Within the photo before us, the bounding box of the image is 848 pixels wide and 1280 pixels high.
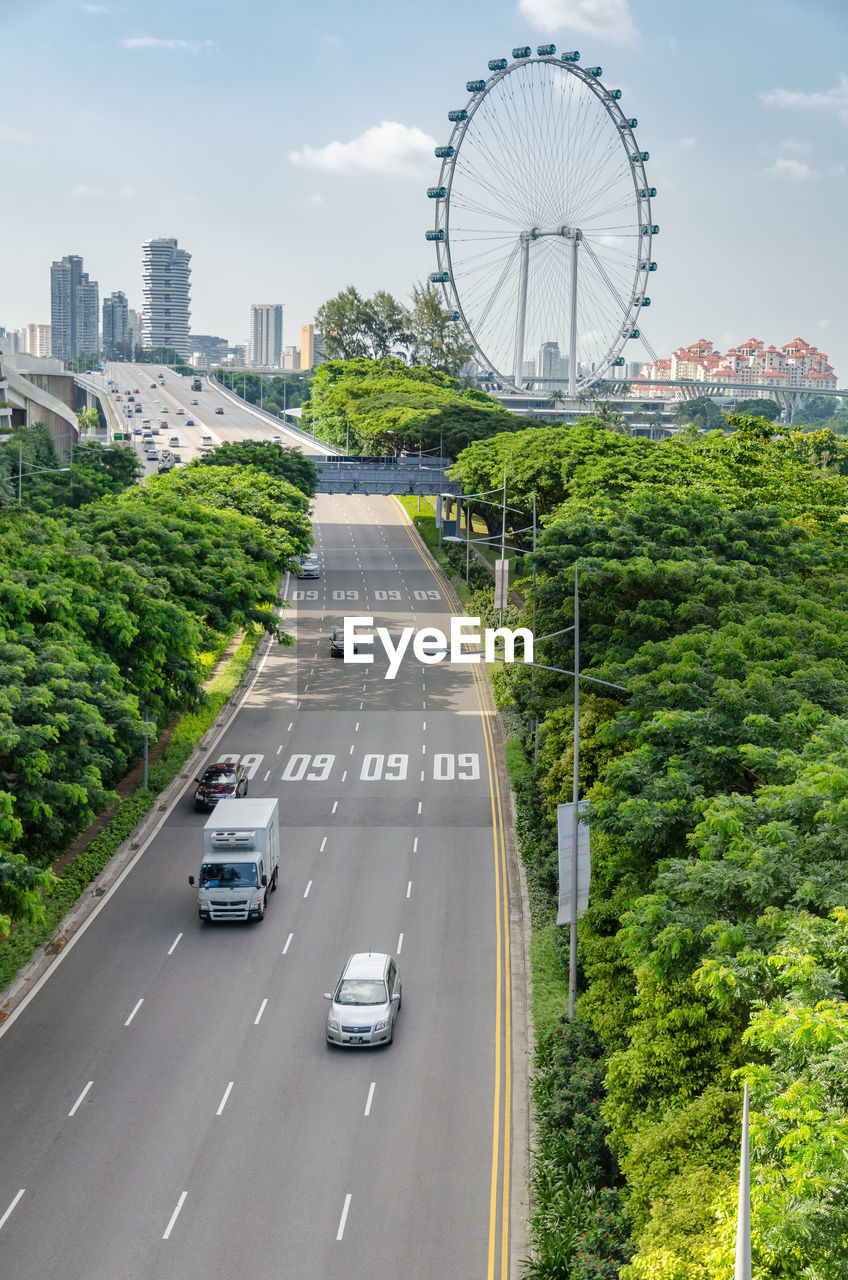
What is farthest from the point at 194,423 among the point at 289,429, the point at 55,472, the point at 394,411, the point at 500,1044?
the point at 500,1044

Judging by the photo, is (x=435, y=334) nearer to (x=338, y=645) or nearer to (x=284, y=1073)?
(x=338, y=645)

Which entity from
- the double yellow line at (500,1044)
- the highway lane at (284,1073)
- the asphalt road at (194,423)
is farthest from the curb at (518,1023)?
the asphalt road at (194,423)

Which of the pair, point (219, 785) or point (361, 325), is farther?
point (361, 325)

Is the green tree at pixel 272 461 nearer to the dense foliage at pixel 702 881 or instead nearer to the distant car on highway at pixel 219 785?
the distant car on highway at pixel 219 785

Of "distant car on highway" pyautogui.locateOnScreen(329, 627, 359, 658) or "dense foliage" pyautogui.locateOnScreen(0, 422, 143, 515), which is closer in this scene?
"distant car on highway" pyautogui.locateOnScreen(329, 627, 359, 658)

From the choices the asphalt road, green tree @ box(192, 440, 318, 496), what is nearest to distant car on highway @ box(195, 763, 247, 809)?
green tree @ box(192, 440, 318, 496)

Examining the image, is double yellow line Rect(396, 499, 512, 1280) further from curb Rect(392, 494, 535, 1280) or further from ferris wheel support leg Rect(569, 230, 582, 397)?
ferris wheel support leg Rect(569, 230, 582, 397)
